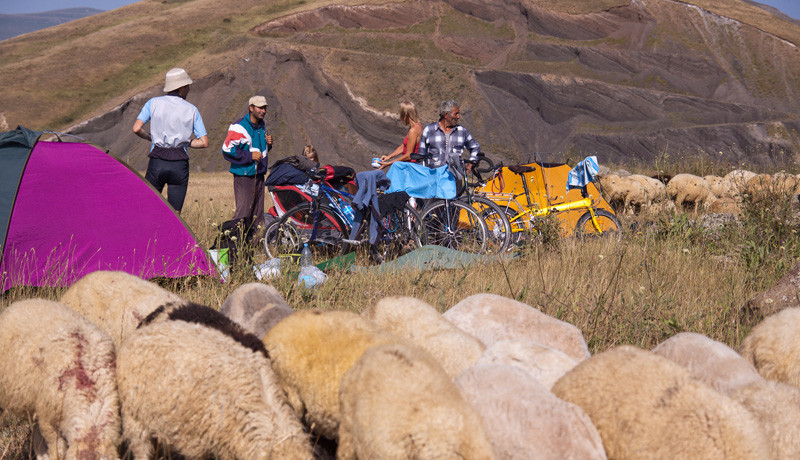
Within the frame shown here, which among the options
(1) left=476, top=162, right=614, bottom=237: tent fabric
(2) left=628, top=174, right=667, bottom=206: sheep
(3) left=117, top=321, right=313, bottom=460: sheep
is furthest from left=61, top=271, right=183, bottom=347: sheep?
(2) left=628, top=174, right=667, bottom=206: sheep

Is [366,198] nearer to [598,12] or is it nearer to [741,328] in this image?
[741,328]

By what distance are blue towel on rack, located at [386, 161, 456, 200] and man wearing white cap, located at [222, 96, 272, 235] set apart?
58.9 inches

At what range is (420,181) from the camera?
6.64m

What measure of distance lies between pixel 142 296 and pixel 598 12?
4746 centimetres

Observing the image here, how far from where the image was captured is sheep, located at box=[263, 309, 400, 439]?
5.25 ft

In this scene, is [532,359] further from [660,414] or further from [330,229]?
[330,229]

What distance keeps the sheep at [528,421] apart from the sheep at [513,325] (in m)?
0.72

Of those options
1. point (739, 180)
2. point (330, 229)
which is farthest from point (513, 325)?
point (739, 180)

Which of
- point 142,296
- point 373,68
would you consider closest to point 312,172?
point 142,296

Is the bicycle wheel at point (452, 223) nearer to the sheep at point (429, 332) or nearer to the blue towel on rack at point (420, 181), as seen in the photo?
the blue towel on rack at point (420, 181)

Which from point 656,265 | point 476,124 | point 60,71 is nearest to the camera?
point 656,265

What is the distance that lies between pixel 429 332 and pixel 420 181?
4.76m

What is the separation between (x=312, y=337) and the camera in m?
1.68

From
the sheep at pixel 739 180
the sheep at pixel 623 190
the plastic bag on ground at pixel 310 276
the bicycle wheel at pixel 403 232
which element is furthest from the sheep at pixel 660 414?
the sheep at pixel 623 190
